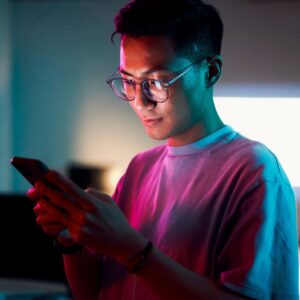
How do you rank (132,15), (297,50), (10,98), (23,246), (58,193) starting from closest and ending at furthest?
(58,193)
(132,15)
(23,246)
(297,50)
(10,98)

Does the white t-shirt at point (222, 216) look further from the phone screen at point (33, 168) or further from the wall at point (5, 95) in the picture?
the wall at point (5, 95)

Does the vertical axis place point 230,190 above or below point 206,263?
above

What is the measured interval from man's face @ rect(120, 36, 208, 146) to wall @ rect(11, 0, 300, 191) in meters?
2.19

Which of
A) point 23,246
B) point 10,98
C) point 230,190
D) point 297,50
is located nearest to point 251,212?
point 230,190

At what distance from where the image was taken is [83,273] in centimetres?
99

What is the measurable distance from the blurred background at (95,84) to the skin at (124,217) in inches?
77.6

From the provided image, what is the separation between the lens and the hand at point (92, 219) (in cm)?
70

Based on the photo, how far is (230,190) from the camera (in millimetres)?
813

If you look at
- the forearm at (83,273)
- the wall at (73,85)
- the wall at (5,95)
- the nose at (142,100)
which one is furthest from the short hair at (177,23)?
the wall at (5,95)

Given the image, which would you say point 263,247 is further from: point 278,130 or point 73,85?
point 73,85

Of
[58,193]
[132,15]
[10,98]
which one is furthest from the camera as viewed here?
[10,98]

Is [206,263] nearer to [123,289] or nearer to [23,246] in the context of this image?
[123,289]

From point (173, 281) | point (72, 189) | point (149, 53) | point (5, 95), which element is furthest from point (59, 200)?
point (5, 95)

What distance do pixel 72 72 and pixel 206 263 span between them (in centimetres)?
260
